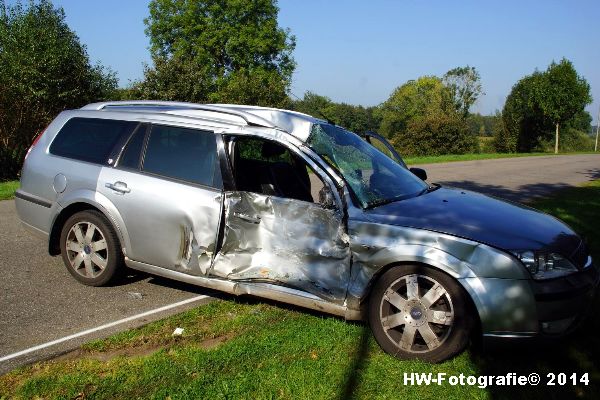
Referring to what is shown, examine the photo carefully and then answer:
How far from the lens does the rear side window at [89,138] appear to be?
5121mm

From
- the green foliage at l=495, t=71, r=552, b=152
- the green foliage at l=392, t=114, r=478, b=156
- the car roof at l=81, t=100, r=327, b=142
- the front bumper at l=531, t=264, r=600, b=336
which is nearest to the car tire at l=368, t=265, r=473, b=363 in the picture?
the front bumper at l=531, t=264, r=600, b=336

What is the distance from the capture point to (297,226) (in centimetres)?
414

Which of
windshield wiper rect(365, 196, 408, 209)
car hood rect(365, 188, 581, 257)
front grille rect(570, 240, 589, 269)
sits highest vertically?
windshield wiper rect(365, 196, 408, 209)

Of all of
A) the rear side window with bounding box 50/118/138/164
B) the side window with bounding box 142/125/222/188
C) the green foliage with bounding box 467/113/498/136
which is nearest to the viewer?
the side window with bounding box 142/125/222/188

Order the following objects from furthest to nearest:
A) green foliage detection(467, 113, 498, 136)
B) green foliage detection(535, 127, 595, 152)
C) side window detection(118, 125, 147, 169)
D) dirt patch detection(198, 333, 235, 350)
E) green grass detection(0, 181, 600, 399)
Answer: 1. green foliage detection(467, 113, 498, 136)
2. green foliage detection(535, 127, 595, 152)
3. side window detection(118, 125, 147, 169)
4. dirt patch detection(198, 333, 235, 350)
5. green grass detection(0, 181, 600, 399)

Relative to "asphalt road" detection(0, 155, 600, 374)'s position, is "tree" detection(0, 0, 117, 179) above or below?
above

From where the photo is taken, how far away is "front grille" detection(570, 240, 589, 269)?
3.74 m

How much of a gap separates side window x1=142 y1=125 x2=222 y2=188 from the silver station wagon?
0.01m

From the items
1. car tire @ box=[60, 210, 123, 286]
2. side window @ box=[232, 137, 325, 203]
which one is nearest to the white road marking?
car tire @ box=[60, 210, 123, 286]

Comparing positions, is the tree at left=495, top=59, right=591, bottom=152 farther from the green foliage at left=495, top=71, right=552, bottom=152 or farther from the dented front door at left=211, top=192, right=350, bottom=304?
the dented front door at left=211, top=192, right=350, bottom=304

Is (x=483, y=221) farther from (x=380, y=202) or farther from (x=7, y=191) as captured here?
(x=7, y=191)

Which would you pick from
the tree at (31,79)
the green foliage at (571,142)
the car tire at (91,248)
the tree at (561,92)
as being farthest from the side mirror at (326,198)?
the green foliage at (571,142)

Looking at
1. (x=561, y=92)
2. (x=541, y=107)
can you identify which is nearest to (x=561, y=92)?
(x=561, y=92)

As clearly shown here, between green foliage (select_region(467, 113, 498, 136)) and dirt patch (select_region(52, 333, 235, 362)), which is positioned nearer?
dirt patch (select_region(52, 333, 235, 362))
